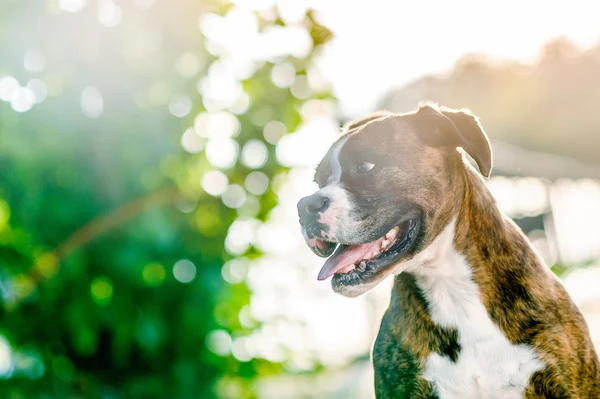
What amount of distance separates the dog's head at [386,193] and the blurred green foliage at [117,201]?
1596 millimetres

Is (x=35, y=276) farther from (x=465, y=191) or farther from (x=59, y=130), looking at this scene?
(x=465, y=191)

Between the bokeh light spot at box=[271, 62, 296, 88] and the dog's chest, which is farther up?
the bokeh light spot at box=[271, 62, 296, 88]

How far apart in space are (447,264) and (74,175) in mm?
2312

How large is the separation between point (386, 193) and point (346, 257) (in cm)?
28

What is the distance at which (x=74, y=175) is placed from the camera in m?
4.45

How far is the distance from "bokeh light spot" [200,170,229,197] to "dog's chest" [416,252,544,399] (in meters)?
1.85

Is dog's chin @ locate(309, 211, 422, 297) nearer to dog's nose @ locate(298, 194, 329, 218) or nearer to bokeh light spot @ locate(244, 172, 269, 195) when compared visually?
dog's nose @ locate(298, 194, 329, 218)

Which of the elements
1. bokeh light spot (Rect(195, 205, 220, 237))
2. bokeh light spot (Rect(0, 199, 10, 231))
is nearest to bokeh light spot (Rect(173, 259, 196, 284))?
bokeh light spot (Rect(195, 205, 220, 237))

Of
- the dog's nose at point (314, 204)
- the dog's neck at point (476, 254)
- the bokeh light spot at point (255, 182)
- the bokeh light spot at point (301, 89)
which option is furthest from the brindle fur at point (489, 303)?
the bokeh light spot at point (255, 182)

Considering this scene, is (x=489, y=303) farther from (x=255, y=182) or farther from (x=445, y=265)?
(x=255, y=182)

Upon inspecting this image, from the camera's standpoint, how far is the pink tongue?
2932mm

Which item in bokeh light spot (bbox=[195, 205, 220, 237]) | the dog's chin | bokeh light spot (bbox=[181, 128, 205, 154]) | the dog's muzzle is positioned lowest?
the dog's chin

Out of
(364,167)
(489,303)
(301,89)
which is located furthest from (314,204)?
(301,89)

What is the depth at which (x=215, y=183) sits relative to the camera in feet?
15.3
